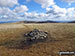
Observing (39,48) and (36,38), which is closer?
(39,48)

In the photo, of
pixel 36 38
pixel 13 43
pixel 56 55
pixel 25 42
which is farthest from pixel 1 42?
pixel 56 55

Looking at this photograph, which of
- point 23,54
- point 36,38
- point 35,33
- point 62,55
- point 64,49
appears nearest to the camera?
point 62,55

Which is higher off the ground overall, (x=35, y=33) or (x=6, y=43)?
(x=35, y=33)

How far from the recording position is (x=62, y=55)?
890 inches

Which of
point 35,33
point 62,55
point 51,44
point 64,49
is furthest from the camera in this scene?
point 35,33

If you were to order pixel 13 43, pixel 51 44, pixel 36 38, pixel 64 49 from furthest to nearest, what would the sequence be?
1. pixel 36 38
2. pixel 13 43
3. pixel 51 44
4. pixel 64 49

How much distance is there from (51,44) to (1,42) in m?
14.9

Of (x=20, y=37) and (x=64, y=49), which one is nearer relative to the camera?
(x=64, y=49)

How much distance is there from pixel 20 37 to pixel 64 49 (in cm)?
1562

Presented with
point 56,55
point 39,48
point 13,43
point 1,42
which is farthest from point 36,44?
point 1,42

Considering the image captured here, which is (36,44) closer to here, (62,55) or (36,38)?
(36,38)

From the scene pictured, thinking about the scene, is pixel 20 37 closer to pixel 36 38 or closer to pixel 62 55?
pixel 36 38

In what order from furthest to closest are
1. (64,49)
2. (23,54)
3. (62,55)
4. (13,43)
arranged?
(13,43) → (64,49) → (23,54) → (62,55)

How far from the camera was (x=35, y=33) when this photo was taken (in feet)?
120
